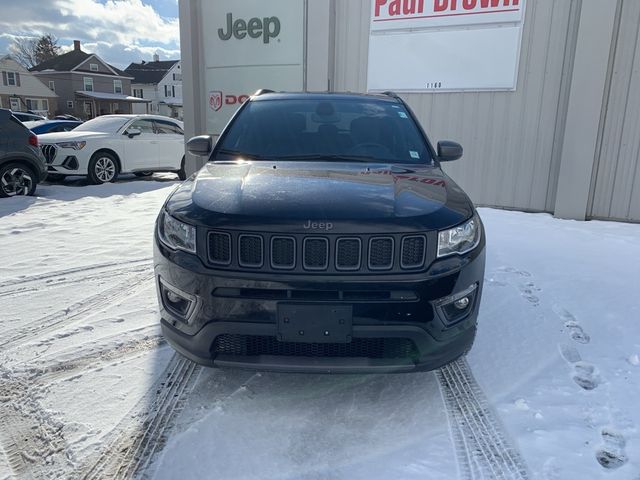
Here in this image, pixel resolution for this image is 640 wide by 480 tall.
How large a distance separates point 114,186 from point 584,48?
28.3 ft

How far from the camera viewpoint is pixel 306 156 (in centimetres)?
330

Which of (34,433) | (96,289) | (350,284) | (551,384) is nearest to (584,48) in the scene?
(551,384)

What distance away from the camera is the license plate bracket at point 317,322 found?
2.20 metres

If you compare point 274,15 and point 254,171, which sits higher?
point 274,15

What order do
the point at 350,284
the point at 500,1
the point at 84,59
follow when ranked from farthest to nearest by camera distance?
the point at 84,59, the point at 500,1, the point at 350,284

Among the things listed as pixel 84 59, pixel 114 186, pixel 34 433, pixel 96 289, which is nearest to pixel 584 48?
pixel 96 289

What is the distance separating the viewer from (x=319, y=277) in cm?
223

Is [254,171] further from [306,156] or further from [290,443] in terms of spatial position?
[290,443]

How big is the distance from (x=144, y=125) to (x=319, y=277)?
1026 cm

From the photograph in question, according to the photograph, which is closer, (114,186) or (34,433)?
(34,433)

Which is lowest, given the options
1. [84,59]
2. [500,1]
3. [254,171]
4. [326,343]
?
[326,343]

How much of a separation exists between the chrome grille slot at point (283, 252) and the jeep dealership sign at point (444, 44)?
647 centimetres

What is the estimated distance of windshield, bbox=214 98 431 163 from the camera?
3.39 m

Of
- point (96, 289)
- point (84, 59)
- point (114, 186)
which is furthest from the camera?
point (84, 59)
